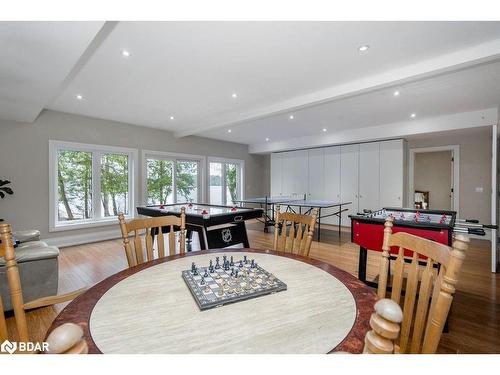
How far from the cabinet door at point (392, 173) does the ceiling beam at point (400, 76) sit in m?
3.10

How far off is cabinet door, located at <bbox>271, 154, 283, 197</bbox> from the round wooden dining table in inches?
266

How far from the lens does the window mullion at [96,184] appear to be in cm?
489

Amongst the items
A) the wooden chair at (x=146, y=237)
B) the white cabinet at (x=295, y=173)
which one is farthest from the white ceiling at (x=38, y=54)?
the white cabinet at (x=295, y=173)

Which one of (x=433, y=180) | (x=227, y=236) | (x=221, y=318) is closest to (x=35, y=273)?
(x=227, y=236)

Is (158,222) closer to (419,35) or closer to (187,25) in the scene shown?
(187,25)

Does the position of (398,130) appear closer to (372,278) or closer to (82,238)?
(372,278)

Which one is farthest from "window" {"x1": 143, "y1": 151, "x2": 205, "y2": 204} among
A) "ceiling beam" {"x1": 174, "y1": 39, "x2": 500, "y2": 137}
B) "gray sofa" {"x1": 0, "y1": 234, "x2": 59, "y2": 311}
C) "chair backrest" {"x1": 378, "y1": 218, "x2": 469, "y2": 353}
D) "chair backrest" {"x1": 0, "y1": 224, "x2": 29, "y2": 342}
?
"chair backrest" {"x1": 378, "y1": 218, "x2": 469, "y2": 353}

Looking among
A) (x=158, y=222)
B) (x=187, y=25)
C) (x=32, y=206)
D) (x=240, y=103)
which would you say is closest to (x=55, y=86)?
(x=187, y=25)

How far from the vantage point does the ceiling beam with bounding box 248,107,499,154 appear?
4.25 metres

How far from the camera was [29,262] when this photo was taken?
2.22 m

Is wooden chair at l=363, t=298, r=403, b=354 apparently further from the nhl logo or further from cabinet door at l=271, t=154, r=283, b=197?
cabinet door at l=271, t=154, r=283, b=197

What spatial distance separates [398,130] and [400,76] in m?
2.87

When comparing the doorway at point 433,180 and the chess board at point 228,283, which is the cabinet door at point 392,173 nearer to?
the doorway at point 433,180

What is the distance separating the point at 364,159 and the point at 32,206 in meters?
6.98
